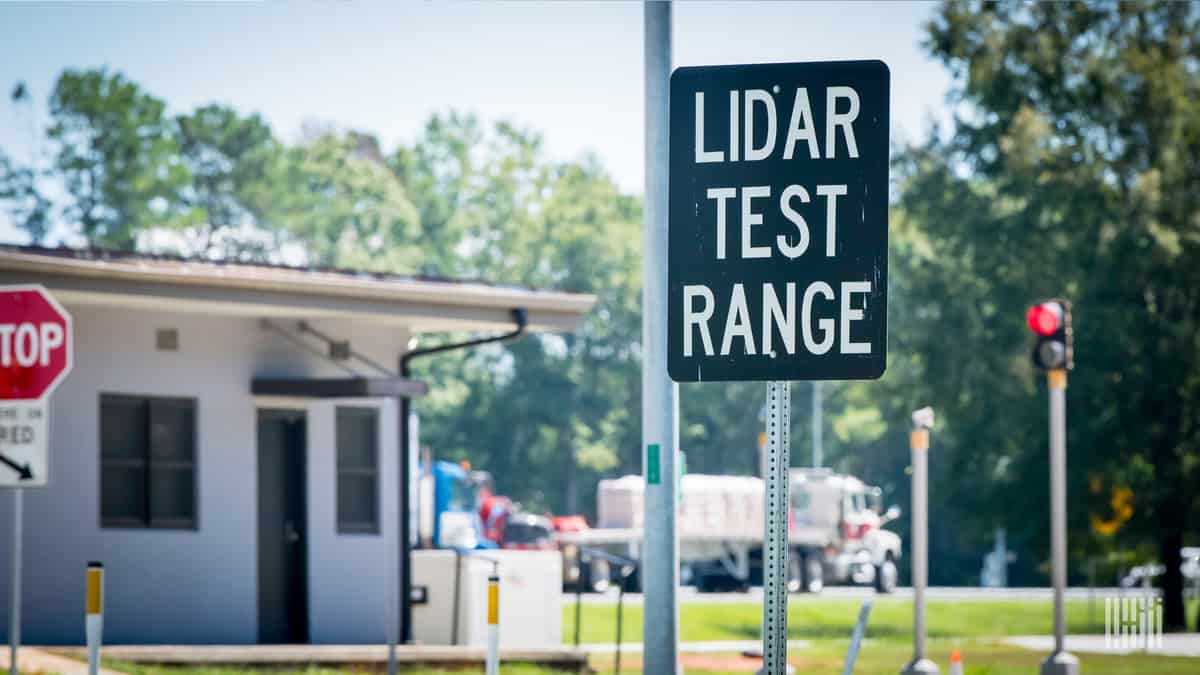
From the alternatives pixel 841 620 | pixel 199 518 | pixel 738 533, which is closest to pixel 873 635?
pixel 841 620

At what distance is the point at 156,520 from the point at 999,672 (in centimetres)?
950

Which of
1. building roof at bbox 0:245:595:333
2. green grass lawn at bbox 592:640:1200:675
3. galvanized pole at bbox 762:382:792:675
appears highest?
building roof at bbox 0:245:595:333

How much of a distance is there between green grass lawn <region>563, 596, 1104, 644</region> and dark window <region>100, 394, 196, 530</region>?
8.57 m

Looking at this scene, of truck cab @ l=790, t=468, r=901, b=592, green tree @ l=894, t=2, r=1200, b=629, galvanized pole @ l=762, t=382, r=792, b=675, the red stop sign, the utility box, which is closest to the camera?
galvanized pole @ l=762, t=382, r=792, b=675

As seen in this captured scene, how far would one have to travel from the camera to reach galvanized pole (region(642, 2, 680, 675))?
11.6 meters

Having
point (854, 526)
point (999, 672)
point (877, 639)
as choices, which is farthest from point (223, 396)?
point (854, 526)

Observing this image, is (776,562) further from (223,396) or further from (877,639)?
(877,639)

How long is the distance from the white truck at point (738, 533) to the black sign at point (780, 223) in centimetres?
3825

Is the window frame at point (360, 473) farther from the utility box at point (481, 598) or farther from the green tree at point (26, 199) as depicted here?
the green tree at point (26, 199)

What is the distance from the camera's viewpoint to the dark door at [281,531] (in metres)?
21.5

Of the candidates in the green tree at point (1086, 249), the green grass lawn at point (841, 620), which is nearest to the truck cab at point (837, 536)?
the green grass lawn at point (841, 620)

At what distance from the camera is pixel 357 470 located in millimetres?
22406

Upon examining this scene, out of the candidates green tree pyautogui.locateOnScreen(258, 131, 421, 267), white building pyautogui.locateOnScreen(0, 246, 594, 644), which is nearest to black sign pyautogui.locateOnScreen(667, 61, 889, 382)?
white building pyautogui.locateOnScreen(0, 246, 594, 644)

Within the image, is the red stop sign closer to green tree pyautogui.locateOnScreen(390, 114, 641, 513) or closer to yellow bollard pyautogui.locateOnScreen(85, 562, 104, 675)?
yellow bollard pyautogui.locateOnScreen(85, 562, 104, 675)
